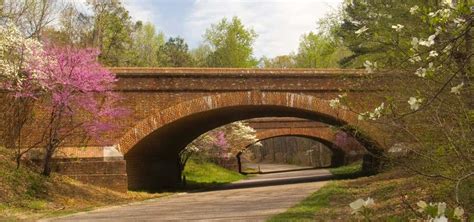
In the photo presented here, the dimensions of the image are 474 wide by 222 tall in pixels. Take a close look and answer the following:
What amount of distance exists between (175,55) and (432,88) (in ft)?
135

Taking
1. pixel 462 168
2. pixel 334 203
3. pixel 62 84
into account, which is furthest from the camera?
pixel 62 84

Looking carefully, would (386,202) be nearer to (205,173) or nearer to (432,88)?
(432,88)

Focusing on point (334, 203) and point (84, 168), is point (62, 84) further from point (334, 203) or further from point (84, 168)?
point (334, 203)

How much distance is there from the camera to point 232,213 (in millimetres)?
9969

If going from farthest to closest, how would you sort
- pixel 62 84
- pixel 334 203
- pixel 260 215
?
1. pixel 62 84
2. pixel 334 203
3. pixel 260 215

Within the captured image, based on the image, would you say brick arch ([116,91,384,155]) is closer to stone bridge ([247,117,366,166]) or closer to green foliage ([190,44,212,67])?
stone bridge ([247,117,366,166])

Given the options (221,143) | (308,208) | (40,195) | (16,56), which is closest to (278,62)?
(221,143)

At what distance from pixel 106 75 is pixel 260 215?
7623mm

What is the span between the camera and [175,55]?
47688mm

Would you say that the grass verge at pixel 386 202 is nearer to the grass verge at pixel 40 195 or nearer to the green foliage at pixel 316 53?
the grass verge at pixel 40 195

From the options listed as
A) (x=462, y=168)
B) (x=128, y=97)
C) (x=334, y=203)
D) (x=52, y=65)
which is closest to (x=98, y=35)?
(x=128, y=97)

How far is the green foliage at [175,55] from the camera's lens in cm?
4698

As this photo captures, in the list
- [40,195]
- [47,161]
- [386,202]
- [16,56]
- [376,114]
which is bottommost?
[386,202]

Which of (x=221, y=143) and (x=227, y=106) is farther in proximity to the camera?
(x=221, y=143)
